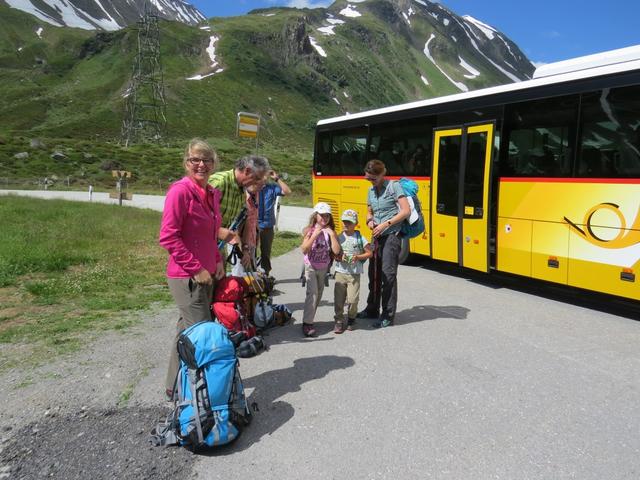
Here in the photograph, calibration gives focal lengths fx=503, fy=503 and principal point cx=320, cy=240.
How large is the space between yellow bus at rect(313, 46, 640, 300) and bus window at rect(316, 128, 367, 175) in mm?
1374

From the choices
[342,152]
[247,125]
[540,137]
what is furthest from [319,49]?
[540,137]

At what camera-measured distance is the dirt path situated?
125 inches

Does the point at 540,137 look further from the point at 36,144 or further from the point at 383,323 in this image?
the point at 36,144

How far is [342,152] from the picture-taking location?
42.7 ft

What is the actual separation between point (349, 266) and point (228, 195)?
5.39 feet

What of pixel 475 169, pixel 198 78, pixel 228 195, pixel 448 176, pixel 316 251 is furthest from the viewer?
pixel 198 78

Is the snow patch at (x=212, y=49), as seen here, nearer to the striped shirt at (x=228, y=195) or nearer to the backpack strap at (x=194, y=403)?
the striped shirt at (x=228, y=195)

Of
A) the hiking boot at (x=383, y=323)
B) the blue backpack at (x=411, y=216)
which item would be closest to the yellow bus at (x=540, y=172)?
the blue backpack at (x=411, y=216)

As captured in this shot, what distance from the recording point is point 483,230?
8.60 metres

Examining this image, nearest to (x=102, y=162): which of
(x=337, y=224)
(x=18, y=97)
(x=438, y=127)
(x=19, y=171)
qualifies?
(x=19, y=171)

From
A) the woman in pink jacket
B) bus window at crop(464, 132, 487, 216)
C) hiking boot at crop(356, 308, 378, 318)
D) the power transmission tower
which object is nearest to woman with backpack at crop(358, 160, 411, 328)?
hiking boot at crop(356, 308, 378, 318)

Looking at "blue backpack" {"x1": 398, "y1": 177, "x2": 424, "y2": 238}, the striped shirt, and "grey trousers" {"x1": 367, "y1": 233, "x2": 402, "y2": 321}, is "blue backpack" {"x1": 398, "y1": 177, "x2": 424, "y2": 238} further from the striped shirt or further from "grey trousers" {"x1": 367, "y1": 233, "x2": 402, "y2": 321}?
the striped shirt

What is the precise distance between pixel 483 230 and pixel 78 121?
336ft

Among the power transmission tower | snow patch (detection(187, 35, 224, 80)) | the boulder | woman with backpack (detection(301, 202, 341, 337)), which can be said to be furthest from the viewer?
snow patch (detection(187, 35, 224, 80))
